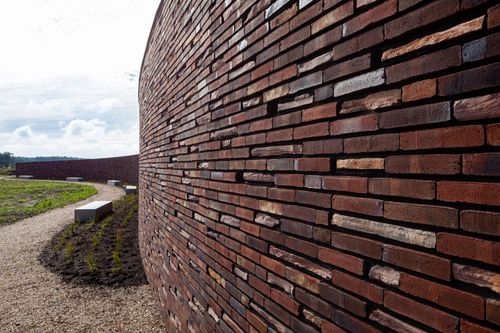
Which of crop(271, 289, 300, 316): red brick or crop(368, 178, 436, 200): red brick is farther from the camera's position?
crop(271, 289, 300, 316): red brick

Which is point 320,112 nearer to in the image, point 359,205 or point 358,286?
point 359,205

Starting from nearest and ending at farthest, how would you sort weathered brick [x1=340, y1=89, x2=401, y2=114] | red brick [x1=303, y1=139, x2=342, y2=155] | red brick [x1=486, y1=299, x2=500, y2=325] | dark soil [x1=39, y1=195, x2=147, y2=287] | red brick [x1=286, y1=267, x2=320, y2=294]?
red brick [x1=486, y1=299, x2=500, y2=325] → weathered brick [x1=340, y1=89, x2=401, y2=114] → red brick [x1=303, y1=139, x2=342, y2=155] → red brick [x1=286, y1=267, x2=320, y2=294] → dark soil [x1=39, y1=195, x2=147, y2=287]

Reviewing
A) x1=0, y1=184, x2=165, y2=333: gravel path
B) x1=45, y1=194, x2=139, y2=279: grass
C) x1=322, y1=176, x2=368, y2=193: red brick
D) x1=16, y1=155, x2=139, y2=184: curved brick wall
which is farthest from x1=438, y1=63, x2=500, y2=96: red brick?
x1=16, y1=155, x2=139, y2=184: curved brick wall

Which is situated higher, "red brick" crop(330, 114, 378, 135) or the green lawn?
"red brick" crop(330, 114, 378, 135)

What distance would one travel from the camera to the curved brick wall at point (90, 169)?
30.3 metres

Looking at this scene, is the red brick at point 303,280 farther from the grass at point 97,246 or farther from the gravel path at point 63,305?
the grass at point 97,246

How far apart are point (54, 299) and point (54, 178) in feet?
111

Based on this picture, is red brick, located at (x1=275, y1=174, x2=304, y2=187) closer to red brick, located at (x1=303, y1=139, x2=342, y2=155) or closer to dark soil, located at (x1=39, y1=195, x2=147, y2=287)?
red brick, located at (x1=303, y1=139, x2=342, y2=155)

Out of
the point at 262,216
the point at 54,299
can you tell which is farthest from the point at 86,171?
the point at 262,216

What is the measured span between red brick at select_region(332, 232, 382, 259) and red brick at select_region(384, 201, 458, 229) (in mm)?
134

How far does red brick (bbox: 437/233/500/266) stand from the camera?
996 mm

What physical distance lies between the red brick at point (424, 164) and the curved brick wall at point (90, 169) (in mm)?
28793

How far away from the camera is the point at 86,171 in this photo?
33.4 m

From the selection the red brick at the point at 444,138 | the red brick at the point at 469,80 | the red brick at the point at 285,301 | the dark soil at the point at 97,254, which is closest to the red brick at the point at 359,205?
the red brick at the point at 444,138
